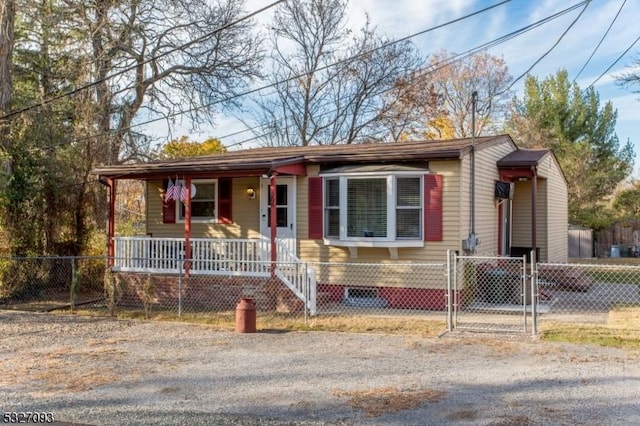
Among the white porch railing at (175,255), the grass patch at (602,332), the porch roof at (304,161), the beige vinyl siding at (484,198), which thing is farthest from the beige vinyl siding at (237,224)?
the grass patch at (602,332)

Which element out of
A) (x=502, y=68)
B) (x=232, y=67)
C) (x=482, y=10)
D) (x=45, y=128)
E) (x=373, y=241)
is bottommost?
(x=373, y=241)

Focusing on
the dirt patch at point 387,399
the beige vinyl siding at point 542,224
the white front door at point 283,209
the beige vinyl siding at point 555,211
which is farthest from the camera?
the beige vinyl siding at point 555,211

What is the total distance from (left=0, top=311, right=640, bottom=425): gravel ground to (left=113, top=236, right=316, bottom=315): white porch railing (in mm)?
2504

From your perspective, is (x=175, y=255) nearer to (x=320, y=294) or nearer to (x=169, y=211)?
(x=169, y=211)

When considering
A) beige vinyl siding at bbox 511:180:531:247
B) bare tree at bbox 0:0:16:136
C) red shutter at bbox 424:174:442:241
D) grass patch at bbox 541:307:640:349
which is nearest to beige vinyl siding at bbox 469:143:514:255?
red shutter at bbox 424:174:442:241

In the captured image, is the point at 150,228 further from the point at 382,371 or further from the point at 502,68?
the point at 502,68

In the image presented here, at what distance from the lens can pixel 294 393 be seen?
549 cm

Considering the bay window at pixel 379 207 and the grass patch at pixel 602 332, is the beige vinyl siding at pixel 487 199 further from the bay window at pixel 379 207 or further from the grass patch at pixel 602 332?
the grass patch at pixel 602 332

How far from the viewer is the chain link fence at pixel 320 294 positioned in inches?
400

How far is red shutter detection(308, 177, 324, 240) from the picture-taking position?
38.4 feet

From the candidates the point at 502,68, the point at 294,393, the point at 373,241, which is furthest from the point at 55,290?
the point at 502,68

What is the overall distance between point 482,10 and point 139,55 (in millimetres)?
11990

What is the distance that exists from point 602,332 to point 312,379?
4925mm

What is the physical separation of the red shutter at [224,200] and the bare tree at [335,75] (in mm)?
15304
